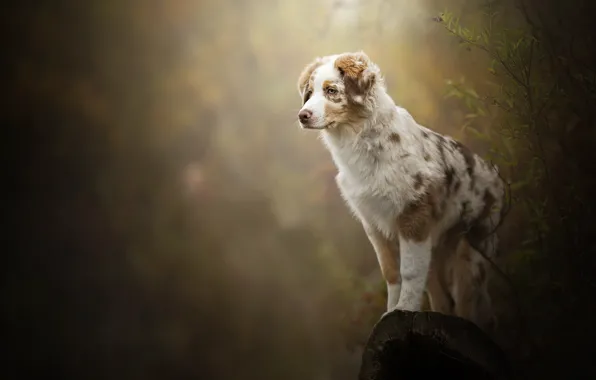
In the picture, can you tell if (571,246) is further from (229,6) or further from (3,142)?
(3,142)

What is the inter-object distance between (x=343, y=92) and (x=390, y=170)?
33cm

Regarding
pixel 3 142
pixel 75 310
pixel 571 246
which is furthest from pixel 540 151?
pixel 3 142

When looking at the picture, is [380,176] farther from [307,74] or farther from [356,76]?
[307,74]

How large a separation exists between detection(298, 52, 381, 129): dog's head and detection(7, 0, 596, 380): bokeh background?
1.61 ft

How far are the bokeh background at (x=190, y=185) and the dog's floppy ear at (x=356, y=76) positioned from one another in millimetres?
500

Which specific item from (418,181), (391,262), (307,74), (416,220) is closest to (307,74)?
(307,74)

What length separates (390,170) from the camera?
2346 millimetres

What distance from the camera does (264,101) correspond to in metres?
2.82

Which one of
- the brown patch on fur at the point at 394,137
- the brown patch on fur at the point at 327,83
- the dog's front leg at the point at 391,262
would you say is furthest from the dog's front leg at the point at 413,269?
the brown patch on fur at the point at 327,83

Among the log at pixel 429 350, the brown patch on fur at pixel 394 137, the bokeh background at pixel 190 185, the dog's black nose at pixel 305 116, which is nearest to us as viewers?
the log at pixel 429 350

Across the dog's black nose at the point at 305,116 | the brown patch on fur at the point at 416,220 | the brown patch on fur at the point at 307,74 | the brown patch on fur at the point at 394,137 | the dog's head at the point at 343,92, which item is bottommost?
the brown patch on fur at the point at 416,220

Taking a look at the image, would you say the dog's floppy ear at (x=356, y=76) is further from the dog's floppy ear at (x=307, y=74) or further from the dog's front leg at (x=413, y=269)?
the dog's front leg at (x=413, y=269)

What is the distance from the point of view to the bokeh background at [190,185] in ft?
8.70

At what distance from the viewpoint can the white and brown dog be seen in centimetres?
233
